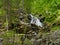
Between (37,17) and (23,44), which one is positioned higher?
(37,17)

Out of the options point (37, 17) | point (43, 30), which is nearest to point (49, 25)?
point (43, 30)

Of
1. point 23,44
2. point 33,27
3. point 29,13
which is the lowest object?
point 23,44

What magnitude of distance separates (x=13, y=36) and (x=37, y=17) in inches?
133

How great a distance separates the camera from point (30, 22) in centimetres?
1180

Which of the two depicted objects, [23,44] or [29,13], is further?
[29,13]

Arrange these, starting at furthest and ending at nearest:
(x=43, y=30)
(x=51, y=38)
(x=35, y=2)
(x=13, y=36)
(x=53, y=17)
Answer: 1. (x=35, y=2)
2. (x=53, y=17)
3. (x=43, y=30)
4. (x=13, y=36)
5. (x=51, y=38)

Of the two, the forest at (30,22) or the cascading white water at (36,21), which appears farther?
the cascading white water at (36,21)

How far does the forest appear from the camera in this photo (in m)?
9.09

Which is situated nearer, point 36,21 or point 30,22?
point 30,22

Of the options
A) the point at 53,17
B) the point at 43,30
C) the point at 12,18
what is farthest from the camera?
the point at 53,17

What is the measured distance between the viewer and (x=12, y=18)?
11297mm

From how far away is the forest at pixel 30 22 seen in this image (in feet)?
29.8

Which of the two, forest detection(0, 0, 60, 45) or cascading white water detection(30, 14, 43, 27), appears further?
cascading white water detection(30, 14, 43, 27)

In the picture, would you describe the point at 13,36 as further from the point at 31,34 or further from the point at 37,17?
the point at 37,17
